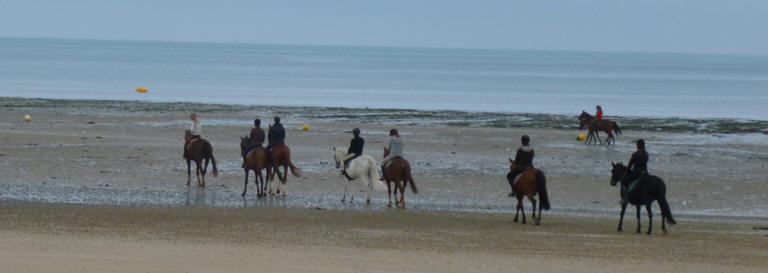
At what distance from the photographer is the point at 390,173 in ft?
66.5

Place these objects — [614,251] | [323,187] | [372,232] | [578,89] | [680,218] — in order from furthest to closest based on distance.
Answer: [578,89], [323,187], [680,218], [372,232], [614,251]

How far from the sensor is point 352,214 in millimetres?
19172

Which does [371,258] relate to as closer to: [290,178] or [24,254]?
[24,254]

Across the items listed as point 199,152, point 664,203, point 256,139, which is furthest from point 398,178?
point 664,203

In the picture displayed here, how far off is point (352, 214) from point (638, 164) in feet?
17.8

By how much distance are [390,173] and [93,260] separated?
26.6ft

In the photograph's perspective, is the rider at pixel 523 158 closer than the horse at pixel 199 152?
Yes

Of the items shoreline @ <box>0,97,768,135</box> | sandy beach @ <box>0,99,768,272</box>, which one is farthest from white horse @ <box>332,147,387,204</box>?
shoreline @ <box>0,97,768,135</box>

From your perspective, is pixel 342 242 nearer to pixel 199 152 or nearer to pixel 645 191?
pixel 645 191

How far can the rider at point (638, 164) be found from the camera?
650 inches

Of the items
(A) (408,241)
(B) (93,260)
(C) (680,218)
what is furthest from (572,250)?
(B) (93,260)

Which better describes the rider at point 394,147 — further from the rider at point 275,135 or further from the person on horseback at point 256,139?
the person on horseback at point 256,139

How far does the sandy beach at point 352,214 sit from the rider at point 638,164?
978mm

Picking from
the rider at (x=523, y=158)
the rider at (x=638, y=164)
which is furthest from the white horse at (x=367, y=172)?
the rider at (x=638, y=164)
